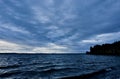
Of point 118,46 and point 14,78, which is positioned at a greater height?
point 118,46

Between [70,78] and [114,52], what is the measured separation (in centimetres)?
15566

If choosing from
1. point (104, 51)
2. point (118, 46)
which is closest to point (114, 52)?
point (118, 46)

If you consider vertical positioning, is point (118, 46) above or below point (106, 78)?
above

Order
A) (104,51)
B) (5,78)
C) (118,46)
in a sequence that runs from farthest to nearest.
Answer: (104,51) → (118,46) → (5,78)

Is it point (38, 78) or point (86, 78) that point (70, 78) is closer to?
point (86, 78)

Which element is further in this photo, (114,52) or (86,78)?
(114,52)

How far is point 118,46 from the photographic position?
158m

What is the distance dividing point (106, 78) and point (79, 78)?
327 centimetres

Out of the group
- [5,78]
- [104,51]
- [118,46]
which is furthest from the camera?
[104,51]

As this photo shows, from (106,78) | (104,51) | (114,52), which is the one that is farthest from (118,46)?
(106,78)

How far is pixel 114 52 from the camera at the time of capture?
16725 centimetres

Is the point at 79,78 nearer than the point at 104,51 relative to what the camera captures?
Yes

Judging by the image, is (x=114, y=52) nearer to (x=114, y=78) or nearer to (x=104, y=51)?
(x=104, y=51)

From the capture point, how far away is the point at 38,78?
20.1 meters
